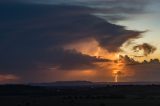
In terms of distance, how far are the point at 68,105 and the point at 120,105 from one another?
10.1 metres

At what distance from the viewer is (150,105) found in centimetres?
9475

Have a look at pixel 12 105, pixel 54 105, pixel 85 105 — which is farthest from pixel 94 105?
pixel 12 105

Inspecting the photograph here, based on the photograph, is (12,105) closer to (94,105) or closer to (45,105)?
(45,105)

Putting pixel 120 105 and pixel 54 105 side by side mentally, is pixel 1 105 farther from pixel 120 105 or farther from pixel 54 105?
pixel 120 105

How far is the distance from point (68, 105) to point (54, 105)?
2.79 m

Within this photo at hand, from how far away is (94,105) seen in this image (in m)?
96.4

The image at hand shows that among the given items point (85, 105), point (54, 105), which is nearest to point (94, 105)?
point (85, 105)

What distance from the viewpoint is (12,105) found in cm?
9538

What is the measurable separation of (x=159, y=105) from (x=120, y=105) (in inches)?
294

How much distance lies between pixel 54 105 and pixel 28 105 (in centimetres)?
528

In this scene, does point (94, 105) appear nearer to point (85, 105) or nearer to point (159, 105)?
point (85, 105)

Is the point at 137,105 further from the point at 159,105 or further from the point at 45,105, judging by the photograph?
the point at 45,105

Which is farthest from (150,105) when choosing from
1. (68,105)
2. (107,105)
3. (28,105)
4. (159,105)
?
(28,105)

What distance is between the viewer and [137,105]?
310 feet
